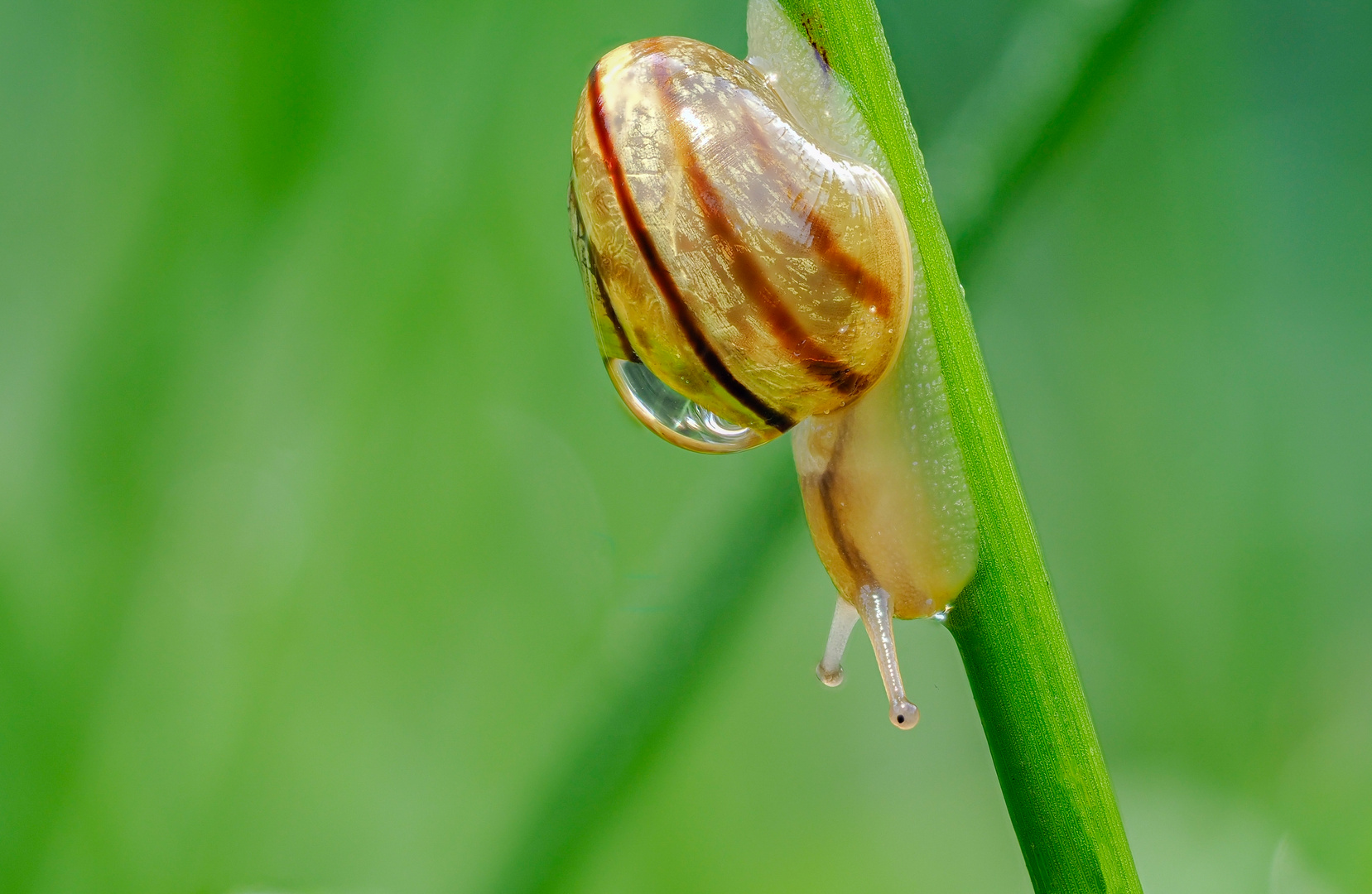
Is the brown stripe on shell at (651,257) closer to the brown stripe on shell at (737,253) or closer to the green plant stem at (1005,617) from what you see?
the brown stripe on shell at (737,253)

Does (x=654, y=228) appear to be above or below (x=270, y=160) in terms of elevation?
above

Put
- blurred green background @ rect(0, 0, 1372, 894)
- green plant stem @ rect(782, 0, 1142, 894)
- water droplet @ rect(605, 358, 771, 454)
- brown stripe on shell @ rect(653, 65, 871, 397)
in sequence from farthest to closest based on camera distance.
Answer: blurred green background @ rect(0, 0, 1372, 894)
water droplet @ rect(605, 358, 771, 454)
brown stripe on shell @ rect(653, 65, 871, 397)
green plant stem @ rect(782, 0, 1142, 894)

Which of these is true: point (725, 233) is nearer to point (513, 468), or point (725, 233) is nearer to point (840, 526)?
point (840, 526)

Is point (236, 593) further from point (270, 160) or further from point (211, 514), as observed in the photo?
point (270, 160)

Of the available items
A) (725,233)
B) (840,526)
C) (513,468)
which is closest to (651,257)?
(725,233)

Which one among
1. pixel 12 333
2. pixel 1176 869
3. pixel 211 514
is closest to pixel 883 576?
pixel 1176 869

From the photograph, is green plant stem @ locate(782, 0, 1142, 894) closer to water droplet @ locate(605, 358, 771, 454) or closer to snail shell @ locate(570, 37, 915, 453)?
snail shell @ locate(570, 37, 915, 453)

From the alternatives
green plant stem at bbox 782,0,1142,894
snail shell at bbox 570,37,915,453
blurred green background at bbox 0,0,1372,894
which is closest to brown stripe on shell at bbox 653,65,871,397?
snail shell at bbox 570,37,915,453
